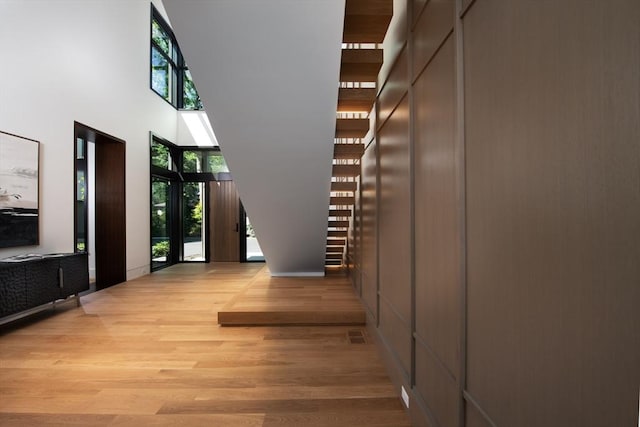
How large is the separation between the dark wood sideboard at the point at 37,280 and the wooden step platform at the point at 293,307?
2104 millimetres

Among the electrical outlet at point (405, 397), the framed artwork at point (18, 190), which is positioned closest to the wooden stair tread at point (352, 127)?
the electrical outlet at point (405, 397)

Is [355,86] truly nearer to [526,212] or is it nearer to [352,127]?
[352,127]

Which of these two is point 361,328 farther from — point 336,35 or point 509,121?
point 509,121

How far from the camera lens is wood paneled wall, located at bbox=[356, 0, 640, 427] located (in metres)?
0.64

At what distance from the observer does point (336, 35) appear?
2123 millimetres

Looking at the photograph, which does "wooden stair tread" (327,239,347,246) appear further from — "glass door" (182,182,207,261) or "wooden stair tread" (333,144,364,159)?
"glass door" (182,182,207,261)

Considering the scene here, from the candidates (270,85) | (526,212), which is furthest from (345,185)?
(526,212)

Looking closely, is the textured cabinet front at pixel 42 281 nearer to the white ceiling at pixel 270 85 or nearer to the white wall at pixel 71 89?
the white wall at pixel 71 89

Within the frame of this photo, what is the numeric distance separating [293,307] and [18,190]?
11.6ft

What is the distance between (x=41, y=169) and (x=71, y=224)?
0.91m

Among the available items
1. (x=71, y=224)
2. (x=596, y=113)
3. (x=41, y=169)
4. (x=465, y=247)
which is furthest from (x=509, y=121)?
(x=71, y=224)

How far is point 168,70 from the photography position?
8.37 m

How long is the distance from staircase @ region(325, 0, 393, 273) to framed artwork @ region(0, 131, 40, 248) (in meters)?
3.76

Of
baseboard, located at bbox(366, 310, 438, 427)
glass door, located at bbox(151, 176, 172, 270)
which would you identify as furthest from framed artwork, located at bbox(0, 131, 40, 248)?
baseboard, located at bbox(366, 310, 438, 427)
